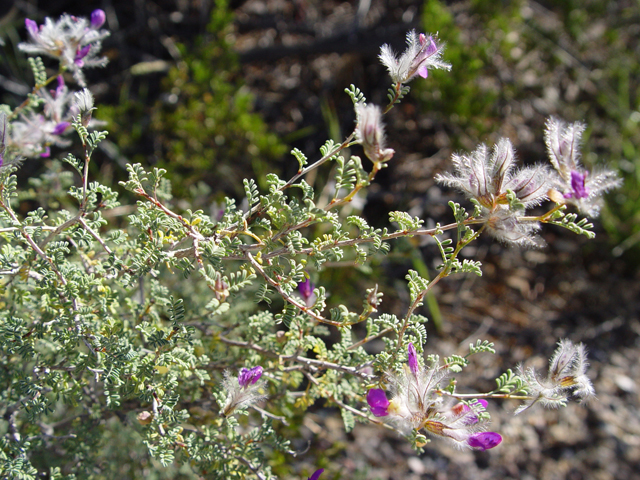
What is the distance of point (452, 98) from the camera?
2199 millimetres

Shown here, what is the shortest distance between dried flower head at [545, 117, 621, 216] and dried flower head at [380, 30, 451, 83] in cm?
20

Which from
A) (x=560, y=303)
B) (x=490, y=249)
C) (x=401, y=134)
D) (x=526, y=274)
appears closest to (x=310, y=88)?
(x=401, y=134)

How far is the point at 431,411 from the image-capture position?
0.74 meters

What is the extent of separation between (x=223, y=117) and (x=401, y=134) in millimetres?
919

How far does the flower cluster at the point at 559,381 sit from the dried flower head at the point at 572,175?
24 cm

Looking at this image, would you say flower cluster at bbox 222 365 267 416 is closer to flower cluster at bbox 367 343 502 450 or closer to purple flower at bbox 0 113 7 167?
flower cluster at bbox 367 343 502 450

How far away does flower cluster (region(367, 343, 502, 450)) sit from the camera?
0.74m

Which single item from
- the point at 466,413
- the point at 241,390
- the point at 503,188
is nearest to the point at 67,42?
the point at 241,390

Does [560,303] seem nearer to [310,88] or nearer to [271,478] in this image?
[310,88]

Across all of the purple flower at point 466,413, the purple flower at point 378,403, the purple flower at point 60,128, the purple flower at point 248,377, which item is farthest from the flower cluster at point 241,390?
the purple flower at point 60,128

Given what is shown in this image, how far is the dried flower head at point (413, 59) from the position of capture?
2.39 ft

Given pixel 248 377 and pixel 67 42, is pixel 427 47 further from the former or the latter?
pixel 67 42

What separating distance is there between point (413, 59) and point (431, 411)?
0.54 meters

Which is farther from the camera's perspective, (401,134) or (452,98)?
(401,134)
